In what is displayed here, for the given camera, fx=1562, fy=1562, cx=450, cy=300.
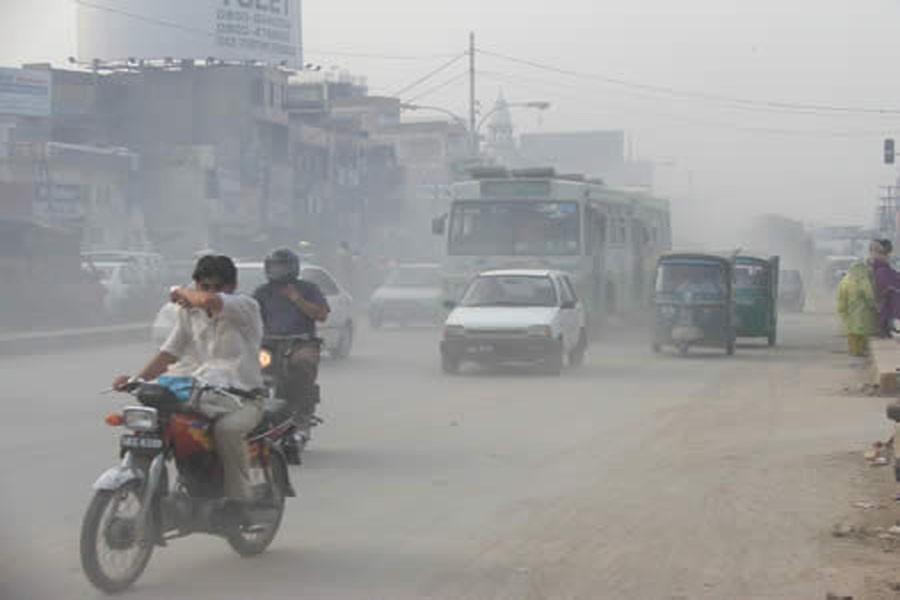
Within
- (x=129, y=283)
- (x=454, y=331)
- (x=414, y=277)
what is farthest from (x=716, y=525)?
(x=129, y=283)

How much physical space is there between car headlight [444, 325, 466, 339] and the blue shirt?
9.71m

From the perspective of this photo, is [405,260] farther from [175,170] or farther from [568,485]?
[568,485]

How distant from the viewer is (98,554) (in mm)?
7473

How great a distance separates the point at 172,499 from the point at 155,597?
54 cm

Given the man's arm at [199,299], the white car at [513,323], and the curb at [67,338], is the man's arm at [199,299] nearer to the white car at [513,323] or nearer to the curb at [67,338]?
the white car at [513,323]

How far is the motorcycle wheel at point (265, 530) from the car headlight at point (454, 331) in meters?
13.4

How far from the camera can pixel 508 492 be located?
11086mm

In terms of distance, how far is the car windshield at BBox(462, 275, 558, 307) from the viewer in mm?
23562

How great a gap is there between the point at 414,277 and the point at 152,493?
30.5 m

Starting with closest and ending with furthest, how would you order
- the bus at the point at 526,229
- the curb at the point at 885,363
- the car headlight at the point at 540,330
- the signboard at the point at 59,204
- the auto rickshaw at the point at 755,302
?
the curb at the point at 885,363 → the car headlight at the point at 540,330 → the auto rickshaw at the point at 755,302 → the bus at the point at 526,229 → the signboard at the point at 59,204

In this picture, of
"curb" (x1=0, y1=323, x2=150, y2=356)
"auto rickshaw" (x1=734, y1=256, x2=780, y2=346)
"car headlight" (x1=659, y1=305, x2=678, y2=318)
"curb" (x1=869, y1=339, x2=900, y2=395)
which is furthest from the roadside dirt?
"curb" (x1=0, y1=323, x2=150, y2=356)

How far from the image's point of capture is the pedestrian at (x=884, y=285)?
73.8ft

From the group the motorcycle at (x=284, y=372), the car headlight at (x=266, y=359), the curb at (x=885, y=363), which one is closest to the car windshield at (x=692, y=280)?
the curb at (x=885, y=363)

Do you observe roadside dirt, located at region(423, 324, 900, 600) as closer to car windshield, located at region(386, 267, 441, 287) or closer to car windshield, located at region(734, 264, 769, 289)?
car windshield, located at region(734, 264, 769, 289)
